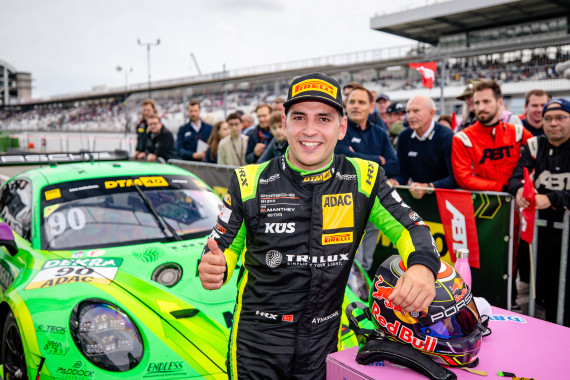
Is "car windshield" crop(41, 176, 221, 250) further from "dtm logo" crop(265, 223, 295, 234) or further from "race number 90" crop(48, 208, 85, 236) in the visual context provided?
"dtm logo" crop(265, 223, 295, 234)

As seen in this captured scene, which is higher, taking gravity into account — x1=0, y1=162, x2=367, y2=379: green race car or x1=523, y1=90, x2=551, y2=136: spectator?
x1=523, y1=90, x2=551, y2=136: spectator

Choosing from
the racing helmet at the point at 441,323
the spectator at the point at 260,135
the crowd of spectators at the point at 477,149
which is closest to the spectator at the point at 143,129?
the spectator at the point at 260,135

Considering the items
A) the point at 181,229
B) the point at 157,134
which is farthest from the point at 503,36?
the point at 181,229

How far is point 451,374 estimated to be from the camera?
59.1 inches

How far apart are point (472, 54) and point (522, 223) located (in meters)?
5.90

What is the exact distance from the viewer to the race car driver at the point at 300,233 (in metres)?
1.87

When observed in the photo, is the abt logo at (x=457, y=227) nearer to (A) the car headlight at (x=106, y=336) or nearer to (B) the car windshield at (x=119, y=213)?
(B) the car windshield at (x=119, y=213)

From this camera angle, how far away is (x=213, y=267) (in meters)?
1.73

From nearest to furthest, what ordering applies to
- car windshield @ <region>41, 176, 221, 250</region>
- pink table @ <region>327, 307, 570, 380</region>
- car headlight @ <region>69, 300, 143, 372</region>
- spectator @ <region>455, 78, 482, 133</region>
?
pink table @ <region>327, 307, 570, 380</region> → car headlight @ <region>69, 300, 143, 372</region> → car windshield @ <region>41, 176, 221, 250</region> → spectator @ <region>455, 78, 482, 133</region>

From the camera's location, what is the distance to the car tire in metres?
2.76

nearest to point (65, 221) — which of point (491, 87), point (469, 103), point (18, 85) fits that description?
point (491, 87)

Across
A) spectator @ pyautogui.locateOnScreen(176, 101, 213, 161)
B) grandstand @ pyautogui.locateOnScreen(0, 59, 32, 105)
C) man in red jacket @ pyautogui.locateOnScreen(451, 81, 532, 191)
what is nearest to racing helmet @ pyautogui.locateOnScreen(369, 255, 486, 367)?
man in red jacket @ pyautogui.locateOnScreen(451, 81, 532, 191)

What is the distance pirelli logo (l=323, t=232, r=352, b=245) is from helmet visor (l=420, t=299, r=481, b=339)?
46 cm

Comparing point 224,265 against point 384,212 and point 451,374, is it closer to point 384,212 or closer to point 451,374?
point 384,212
